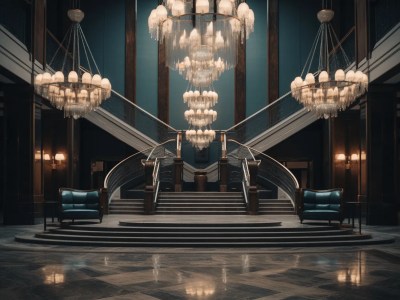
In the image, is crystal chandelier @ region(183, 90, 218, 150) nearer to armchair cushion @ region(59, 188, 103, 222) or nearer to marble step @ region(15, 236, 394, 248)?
armchair cushion @ region(59, 188, 103, 222)

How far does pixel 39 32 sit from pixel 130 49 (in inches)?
250

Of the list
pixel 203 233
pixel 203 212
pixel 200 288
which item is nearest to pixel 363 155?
pixel 203 212

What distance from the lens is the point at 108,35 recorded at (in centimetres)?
1961

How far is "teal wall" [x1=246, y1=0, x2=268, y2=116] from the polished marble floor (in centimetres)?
1064

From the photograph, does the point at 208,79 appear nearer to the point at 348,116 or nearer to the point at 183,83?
the point at 348,116

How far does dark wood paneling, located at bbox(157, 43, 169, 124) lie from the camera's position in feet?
63.7

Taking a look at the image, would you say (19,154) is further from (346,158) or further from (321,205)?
(346,158)

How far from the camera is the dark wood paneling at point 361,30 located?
12.6 m

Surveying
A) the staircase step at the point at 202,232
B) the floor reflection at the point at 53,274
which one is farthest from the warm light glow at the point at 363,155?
the floor reflection at the point at 53,274

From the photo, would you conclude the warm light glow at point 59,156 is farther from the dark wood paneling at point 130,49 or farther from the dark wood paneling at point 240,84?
the dark wood paneling at point 240,84

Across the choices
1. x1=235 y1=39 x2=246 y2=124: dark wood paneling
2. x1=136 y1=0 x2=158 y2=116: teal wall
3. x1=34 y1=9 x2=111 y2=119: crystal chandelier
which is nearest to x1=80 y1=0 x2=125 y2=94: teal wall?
x1=136 y1=0 x2=158 y2=116: teal wall

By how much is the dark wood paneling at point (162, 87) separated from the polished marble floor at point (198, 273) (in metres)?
10.7

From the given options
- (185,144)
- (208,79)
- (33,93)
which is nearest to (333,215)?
(208,79)

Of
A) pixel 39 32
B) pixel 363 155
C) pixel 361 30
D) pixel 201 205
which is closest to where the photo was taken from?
pixel 361 30
